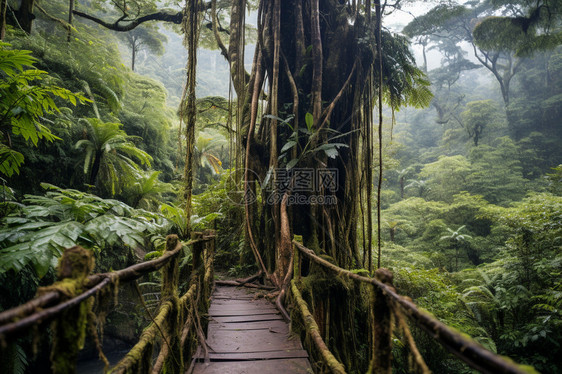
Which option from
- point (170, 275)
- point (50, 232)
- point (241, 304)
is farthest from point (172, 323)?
point (241, 304)

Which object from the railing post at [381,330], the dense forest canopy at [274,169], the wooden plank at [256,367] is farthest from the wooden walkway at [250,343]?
the railing post at [381,330]

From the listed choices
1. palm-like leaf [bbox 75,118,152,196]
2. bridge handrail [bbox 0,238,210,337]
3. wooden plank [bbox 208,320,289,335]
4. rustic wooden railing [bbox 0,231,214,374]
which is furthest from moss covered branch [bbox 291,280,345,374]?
palm-like leaf [bbox 75,118,152,196]

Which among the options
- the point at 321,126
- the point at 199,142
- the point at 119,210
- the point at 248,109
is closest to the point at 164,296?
the point at 119,210

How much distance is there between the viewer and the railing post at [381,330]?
1.15 meters

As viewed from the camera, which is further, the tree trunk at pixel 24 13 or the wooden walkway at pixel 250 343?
the tree trunk at pixel 24 13

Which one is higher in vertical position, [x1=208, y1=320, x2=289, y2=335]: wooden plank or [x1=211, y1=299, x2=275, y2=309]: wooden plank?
[x1=208, y1=320, x2=289, y2=335]: wooden plank

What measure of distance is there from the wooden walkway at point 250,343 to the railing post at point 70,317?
1391mm

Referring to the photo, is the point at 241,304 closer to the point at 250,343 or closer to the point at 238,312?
the point at 238,312

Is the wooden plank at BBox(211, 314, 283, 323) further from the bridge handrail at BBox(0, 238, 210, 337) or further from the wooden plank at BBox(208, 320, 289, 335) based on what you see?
the bridge handrail at BBox(0, 238, 210, 337)

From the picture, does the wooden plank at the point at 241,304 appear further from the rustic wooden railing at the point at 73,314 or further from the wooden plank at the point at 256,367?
the rustic wooden railing at the point at 73,314

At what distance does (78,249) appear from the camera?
967 millimetres

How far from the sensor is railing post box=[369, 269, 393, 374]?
3.76ft

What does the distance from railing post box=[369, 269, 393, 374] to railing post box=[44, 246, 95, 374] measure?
3.43 feet

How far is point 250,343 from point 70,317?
1895 millimetres
